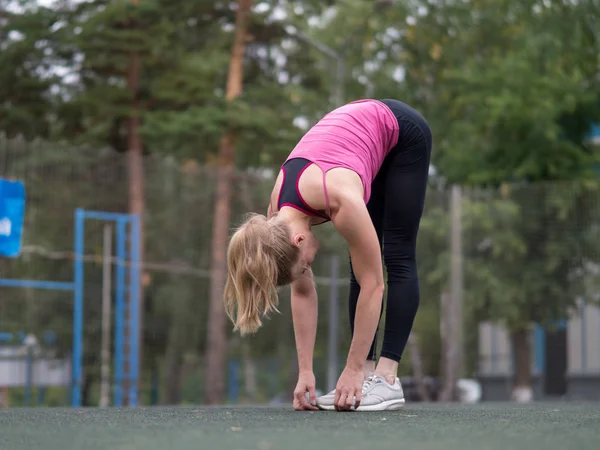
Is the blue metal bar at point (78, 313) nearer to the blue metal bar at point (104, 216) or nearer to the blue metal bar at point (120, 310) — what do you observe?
the blue metal bar at point (104, 216)

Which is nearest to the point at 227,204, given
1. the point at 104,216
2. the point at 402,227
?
the point at 104,216

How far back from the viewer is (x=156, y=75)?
474 inches

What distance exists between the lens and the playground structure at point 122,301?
799cm

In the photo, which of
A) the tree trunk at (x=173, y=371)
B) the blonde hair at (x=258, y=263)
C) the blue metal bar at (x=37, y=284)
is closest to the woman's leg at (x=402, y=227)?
the blonde hair at (x=258, y=263)

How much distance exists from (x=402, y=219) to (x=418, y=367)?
6.56 metres

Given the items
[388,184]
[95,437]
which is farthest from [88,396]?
[95,437]

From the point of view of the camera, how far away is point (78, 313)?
8.00m

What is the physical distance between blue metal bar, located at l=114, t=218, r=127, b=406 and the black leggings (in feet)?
17.3

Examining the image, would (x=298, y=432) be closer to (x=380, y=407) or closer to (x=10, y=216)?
(x=380, y=407)

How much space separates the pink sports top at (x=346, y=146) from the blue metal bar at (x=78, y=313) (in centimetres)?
512

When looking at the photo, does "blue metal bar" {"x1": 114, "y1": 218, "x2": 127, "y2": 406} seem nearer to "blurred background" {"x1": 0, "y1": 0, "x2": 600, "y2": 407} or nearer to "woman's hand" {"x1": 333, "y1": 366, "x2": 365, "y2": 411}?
"blurred background" {"x1": 0, "y1": 0, "x2": 600, "y2": 407}

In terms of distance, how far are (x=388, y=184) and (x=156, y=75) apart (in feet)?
30.2

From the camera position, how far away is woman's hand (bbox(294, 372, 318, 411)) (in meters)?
3.07

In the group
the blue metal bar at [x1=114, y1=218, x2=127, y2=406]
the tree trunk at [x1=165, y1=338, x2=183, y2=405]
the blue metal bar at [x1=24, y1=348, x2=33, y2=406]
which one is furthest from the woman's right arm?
the tree trunk at [x1=165, y1=338, x2=183, y2=405]
